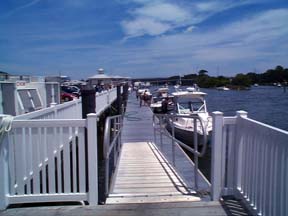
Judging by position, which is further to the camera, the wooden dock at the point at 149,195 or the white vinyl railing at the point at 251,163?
the wooden dock at the point at 149,195

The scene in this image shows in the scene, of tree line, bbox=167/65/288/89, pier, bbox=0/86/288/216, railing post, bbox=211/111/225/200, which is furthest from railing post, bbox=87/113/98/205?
tree line, bbox=167/65/288/89

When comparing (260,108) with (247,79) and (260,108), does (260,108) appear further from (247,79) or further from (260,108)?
(247,79)

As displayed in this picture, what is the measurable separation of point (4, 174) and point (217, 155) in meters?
2.94

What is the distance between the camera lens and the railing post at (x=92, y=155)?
16.0 ft

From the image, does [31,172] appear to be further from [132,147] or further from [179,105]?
[179,105]

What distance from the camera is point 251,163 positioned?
180 inches

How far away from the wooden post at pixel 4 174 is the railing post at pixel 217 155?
2.86m

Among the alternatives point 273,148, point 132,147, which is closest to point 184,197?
point 273,148

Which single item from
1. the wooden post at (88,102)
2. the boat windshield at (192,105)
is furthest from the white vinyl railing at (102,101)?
the wooden post at (88,102)

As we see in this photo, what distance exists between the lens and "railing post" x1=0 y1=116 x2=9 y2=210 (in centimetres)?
481

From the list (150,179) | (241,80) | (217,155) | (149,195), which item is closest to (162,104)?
(150,179)

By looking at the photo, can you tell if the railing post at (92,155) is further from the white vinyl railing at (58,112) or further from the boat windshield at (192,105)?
the boat windshield at (192,105)

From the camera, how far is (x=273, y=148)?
3.84m

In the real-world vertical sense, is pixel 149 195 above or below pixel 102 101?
below
